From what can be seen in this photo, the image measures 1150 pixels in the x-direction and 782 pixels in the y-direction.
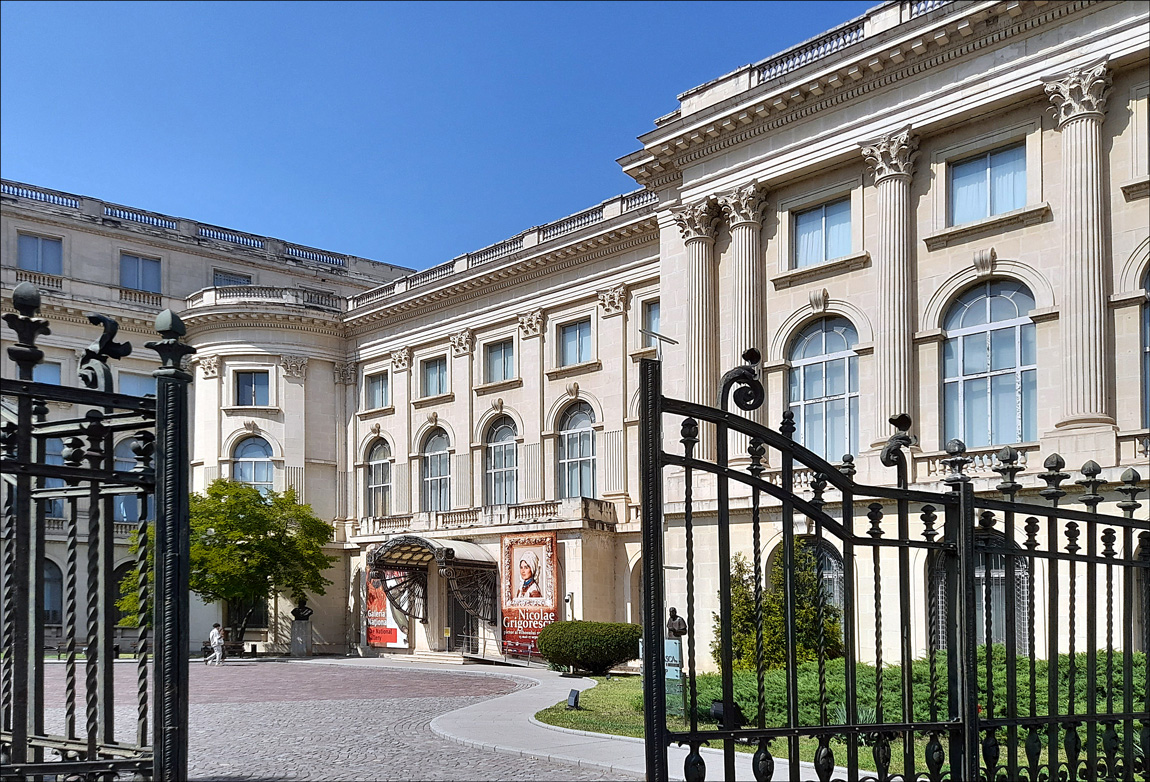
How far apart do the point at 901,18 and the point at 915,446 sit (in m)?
10.2

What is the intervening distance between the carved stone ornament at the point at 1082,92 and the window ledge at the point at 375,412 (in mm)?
31666

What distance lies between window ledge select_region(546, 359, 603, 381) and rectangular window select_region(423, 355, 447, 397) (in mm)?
6754

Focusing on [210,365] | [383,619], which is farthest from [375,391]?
[383,619]

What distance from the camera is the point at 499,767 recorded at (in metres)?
14.9

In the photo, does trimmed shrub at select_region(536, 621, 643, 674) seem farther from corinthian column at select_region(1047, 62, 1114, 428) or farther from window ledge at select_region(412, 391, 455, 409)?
window ledge at select_region(412, 391, 455, 409)

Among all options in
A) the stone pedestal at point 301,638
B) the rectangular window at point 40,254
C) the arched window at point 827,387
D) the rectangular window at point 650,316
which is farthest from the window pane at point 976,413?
the rectangular window at point 40,254

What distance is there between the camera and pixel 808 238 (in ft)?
99.3

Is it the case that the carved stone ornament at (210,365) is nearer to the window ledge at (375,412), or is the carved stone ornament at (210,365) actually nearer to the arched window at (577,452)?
the window ledge at (375,412)

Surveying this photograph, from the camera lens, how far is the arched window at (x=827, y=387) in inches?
1139

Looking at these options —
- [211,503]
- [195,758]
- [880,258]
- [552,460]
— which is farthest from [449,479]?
[195,758]

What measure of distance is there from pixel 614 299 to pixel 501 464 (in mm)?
8842

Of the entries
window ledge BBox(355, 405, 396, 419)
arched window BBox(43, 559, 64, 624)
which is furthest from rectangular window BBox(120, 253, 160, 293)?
arched window BBox(43, 559, 64, 624)

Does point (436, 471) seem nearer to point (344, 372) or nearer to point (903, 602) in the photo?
point (344, 372)

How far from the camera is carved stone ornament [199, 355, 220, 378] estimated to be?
165 ft
